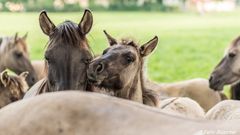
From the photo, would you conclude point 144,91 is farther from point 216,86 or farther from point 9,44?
point 9,44

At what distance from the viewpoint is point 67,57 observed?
158 inches

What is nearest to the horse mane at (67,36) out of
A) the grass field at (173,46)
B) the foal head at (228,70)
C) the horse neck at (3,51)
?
the grass field at (173,46)

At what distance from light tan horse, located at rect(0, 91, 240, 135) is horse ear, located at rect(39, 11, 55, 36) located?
2130mm

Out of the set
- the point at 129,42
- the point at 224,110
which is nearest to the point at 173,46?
the point at 224,110

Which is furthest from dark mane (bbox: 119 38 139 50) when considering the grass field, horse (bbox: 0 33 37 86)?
horse (bbox: 0 33 37 86)

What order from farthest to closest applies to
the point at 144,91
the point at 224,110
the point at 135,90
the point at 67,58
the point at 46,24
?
the point at 224,110, the point at 144,91, the point at 135,90, the point at 46,24, the point at 67,58

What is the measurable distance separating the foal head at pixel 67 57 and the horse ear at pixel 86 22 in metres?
0.04

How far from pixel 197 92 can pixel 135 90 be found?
3.05 m

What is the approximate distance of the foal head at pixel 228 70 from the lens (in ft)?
22.2

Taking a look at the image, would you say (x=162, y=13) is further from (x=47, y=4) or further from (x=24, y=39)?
(x=24, y=39)

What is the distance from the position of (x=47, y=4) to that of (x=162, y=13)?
469 inches

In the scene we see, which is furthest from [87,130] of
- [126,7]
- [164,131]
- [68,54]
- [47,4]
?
[126,7]

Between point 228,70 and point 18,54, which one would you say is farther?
point 18,54

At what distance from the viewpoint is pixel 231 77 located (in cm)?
691
